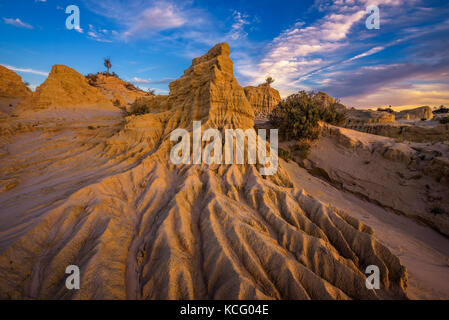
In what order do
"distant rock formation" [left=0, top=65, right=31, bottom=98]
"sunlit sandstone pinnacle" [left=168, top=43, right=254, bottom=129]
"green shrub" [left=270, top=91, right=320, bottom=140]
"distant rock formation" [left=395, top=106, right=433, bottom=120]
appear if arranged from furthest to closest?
"distant rock formation" [left=395, top=106, right=433, bottom=120], "distant rock formation" [left=0, top=65, right=31, bottom=98], "green shrub" [left=270, top=91, right=320, bottom=140], "sunlit sandstone pinnacle" [left=168, top=43, right=254, bottom=129]

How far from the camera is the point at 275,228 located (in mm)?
4883

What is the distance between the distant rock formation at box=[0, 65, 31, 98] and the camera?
23717 mm

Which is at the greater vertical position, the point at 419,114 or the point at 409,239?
the point at 419,114

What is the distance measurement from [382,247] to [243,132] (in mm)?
6380

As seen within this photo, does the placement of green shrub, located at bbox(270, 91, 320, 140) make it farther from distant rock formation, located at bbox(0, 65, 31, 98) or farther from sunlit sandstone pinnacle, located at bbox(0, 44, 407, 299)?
distant rock formation, located at bbox(0, 65, 31, 98)

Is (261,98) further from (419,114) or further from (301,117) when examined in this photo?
(419,114)

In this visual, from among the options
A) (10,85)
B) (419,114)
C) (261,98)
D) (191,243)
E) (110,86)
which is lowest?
(191,243)

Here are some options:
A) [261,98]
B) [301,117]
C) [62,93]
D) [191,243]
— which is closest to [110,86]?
[62,93]

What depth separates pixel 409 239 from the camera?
23.4ft

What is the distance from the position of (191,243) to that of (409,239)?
9495mm

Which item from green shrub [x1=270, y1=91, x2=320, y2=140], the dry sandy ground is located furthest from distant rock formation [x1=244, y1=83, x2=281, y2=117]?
the dry sandy ground

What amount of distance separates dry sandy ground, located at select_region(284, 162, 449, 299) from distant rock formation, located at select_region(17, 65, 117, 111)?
24368mm

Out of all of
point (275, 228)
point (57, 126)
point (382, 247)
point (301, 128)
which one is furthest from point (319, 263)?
point (57, 126)

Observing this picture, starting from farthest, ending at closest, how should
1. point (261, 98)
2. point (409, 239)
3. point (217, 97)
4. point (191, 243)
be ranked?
point (261, 98) → point (217, 97) → point (409, 239) → point (191, 243)
